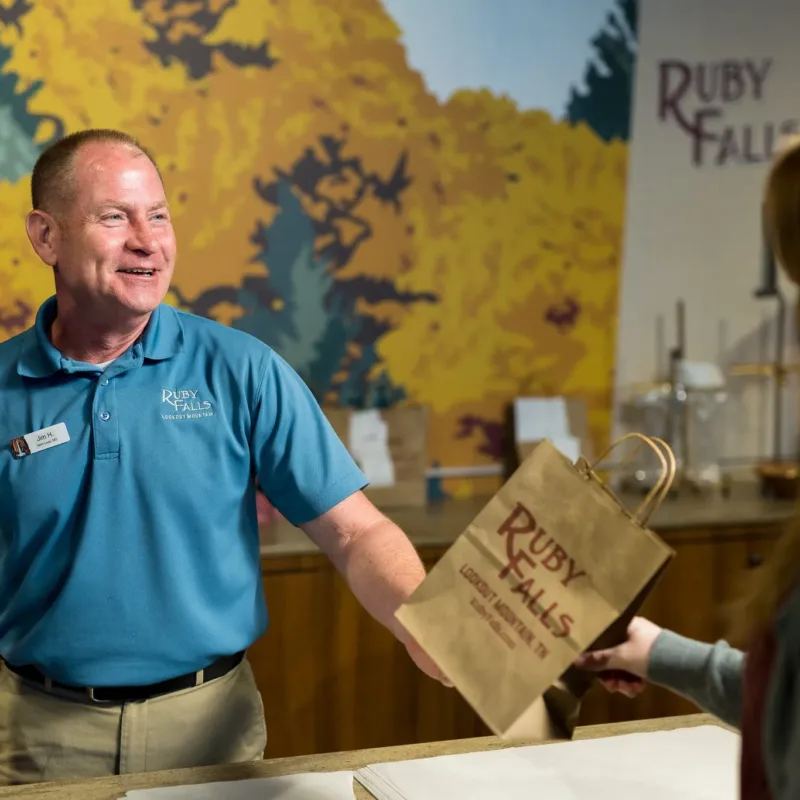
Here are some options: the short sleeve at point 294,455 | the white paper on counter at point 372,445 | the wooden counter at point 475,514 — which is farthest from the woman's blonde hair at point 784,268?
the white paper on counter at point 372,445

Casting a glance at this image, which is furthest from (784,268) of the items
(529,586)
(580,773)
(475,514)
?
(475,514)

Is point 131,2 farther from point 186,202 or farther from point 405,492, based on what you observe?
point 405,492

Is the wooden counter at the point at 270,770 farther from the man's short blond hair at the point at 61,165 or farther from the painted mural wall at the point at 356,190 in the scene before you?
the painted mural wall at the point at 356,190

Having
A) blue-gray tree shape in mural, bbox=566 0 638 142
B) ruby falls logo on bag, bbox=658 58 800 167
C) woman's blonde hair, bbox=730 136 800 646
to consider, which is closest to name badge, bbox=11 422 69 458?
woman's blonde hair, bbox=730 136 800 646

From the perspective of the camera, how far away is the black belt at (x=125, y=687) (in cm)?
168

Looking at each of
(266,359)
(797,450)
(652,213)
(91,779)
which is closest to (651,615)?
(797,450)

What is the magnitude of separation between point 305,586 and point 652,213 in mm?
1677

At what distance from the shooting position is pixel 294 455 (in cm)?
175

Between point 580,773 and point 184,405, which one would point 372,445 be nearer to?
point 184,405

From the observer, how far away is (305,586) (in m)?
2.83

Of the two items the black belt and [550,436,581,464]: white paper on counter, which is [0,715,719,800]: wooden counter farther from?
[550,436,581,464]: white paper on counter

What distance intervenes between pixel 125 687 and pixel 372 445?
166 centimetres

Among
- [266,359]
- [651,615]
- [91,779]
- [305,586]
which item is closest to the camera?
[91,779]

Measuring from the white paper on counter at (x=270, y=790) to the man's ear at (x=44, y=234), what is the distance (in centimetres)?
86
